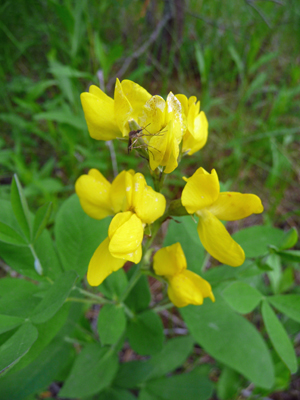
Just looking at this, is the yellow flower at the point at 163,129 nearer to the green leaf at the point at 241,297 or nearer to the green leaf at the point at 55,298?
the green leaf at the point at 55,298

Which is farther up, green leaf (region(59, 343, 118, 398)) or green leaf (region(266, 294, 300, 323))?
green leaf (region(266, 294, 300, 323))

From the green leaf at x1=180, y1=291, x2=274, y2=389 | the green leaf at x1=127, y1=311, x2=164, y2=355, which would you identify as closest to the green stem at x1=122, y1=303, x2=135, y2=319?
the green leaf at x1=127, y1=311, x2=164, y2=355

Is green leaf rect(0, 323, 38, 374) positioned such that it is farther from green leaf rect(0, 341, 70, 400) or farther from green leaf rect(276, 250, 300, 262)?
green leaf rect(276, 250, 300, 262)

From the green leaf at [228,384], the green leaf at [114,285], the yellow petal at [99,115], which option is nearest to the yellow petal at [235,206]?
the yellow petal at [99,115]

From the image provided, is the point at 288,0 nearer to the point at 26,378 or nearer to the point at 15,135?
the point at 15,135

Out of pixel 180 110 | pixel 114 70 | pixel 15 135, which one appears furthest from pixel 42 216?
pixel 114 70

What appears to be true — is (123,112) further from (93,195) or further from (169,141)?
(93,195)
